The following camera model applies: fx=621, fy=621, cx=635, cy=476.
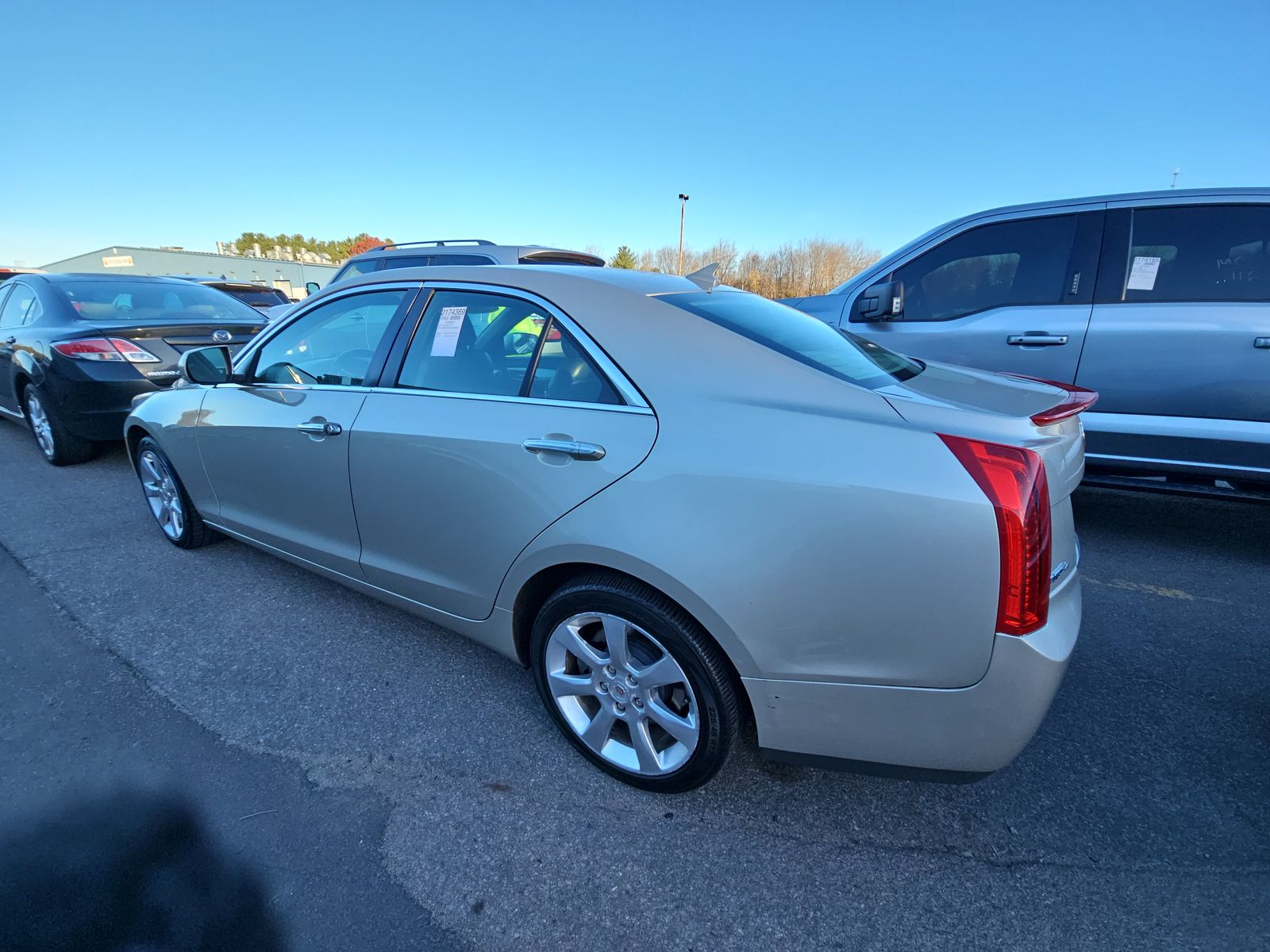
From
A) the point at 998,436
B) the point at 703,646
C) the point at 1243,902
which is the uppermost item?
the point at 998,436

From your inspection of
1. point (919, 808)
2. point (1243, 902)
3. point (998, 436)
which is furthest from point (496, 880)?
point (1243, 902)

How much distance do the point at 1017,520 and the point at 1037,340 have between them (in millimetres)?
2919

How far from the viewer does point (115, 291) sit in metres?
5.39

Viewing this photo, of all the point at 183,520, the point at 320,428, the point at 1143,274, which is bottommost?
the point at 183,520

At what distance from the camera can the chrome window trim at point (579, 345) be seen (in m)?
1.84

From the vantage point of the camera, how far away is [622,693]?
1.97 m

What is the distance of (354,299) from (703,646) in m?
2.13

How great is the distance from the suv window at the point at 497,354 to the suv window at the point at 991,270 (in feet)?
10.3

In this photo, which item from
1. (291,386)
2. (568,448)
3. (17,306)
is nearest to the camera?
(568,448)

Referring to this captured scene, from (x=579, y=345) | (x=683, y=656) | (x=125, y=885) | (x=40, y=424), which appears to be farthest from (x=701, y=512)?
(x=40, y=424)

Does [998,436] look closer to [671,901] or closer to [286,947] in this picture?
[671,901]

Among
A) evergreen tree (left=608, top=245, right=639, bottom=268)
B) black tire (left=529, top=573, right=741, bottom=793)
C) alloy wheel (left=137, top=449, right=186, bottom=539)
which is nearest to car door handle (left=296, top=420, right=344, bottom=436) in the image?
black tire (left=529, top=573, right=741, bottom=793)

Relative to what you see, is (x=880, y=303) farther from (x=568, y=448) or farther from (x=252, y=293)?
(x=252, y=293)

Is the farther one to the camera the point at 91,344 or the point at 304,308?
the point at 91,344
